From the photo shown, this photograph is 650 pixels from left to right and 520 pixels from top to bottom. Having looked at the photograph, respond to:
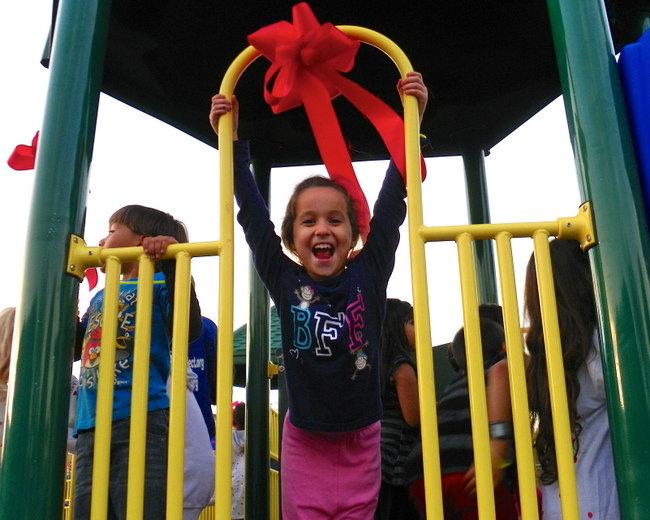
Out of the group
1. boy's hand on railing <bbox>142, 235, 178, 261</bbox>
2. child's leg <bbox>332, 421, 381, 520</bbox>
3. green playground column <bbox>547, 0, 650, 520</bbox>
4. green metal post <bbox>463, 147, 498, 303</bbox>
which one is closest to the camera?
green playground column <bbox>547, 0, 650, 520</bbox>

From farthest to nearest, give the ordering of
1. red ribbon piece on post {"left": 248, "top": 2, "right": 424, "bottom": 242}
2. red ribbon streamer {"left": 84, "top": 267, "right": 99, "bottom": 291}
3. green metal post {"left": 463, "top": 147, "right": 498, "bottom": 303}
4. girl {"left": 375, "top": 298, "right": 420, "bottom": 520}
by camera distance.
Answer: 1. green metal post {"left": 463, "top": 147, "right": 498, "bottom": 303}
2. girl {"left": 375, "top": 298, "right": 420, "bottom": 520}
3. red ribbon streamer {"left": 84, "top": 267, "right": 99, "bottom": 291}
4. red ribbon piece on post {"left": 248, "top": 2, "right": 424, "bottom": 242}

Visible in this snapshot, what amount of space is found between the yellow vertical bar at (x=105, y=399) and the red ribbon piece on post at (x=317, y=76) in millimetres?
760

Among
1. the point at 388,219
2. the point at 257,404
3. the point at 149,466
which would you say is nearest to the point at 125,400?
the point at 149,466

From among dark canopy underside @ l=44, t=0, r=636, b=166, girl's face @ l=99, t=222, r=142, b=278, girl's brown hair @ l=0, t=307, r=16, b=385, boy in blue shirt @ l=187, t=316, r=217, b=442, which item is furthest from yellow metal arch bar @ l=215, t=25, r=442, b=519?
girl's brown hair @ l=0, t=307, r=16, b=385

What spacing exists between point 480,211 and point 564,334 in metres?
1.75

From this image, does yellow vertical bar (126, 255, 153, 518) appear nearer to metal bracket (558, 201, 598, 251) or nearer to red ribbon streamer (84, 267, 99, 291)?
red ribbon streamer (84, 267, 99, 291)

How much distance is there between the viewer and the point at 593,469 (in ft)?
6.25

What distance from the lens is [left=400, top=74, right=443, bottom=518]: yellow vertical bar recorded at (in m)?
1.57

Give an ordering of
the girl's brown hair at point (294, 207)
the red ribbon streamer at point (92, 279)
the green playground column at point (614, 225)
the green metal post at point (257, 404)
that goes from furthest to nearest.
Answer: the green metal post at point (257, 404)
the red ribbon streamer at point (92, 279)
the girl's brown hair at point (294, 207)
the green playground column at point (614, 225)

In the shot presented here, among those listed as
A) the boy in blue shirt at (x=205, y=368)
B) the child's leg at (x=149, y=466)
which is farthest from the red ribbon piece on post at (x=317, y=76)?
the boy in blue shirt at (x=205, y=368)

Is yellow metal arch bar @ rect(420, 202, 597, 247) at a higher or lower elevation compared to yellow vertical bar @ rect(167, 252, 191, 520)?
higher

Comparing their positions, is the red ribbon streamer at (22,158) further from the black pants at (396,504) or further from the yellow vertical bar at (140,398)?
the black pants at (396,504)

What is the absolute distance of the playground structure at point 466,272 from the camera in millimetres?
1563

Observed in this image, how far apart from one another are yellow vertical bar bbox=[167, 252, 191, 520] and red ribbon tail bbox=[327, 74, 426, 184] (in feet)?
2.43
